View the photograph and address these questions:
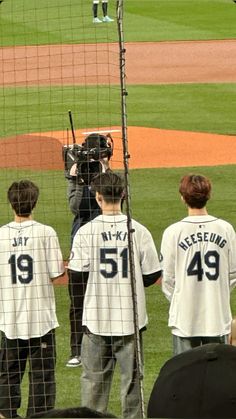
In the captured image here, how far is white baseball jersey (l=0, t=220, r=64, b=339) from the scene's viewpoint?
272 inches

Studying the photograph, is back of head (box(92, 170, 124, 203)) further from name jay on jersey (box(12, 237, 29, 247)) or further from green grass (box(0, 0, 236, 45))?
green grass (box(0, 0, 236, 45))

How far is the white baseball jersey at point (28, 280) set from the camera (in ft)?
22.7

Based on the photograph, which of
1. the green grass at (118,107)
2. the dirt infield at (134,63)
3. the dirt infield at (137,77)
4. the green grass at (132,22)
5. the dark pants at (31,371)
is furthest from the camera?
the green grass at (132,22)

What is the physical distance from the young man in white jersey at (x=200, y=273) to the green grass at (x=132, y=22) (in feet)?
71.1

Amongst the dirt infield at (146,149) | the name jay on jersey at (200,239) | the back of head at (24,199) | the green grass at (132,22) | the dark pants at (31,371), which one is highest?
the green grass at (132,22)

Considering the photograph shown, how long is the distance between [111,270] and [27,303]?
1.92 ft

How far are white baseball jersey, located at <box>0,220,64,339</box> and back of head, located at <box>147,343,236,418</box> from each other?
5.04m

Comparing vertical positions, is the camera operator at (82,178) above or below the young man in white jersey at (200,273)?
above

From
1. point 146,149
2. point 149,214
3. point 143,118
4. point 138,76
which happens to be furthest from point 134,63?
point 149,214

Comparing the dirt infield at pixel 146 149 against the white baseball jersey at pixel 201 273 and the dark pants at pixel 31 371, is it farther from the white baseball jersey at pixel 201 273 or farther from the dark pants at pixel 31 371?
the white baseball jersey at pixel 201 273

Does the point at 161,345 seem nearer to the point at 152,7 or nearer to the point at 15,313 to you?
the point at 15,313

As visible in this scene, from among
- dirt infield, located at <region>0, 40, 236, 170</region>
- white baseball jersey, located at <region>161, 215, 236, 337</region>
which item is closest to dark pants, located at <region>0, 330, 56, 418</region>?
white baseball jersey, located at <region>161, 215, 236, 337</region>

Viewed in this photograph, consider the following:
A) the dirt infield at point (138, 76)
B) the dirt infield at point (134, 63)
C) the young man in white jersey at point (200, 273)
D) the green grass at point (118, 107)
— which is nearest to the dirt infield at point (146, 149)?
the dirt infield at point (138, 76)

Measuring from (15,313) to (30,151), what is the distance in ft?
34.9
